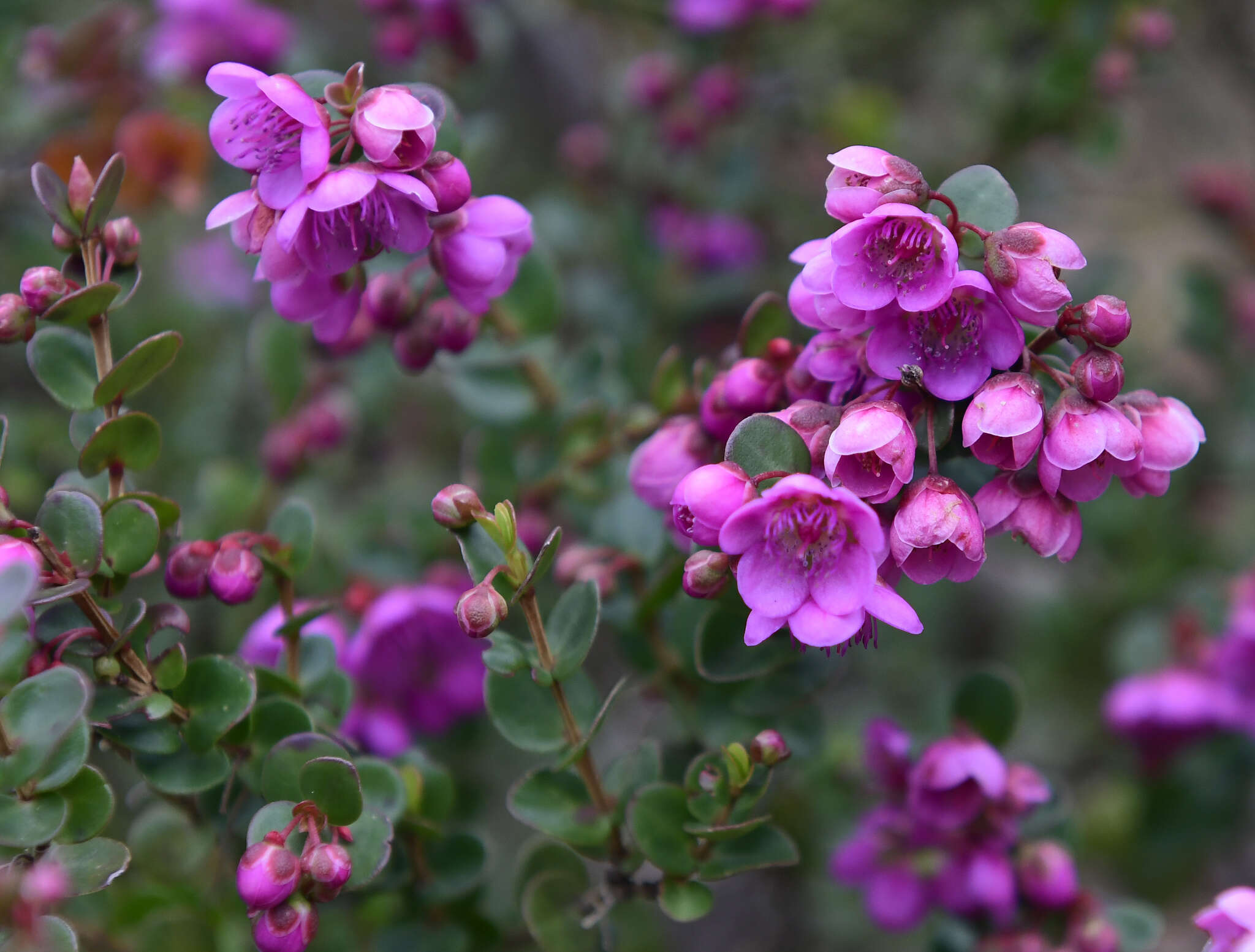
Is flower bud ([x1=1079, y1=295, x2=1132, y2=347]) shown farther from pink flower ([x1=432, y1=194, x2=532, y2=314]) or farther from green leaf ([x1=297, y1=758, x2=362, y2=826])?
green leaf ([x1=297, y1=758, x2=362, y2=826])

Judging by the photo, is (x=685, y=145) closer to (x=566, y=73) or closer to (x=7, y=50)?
(x=566, y=73)

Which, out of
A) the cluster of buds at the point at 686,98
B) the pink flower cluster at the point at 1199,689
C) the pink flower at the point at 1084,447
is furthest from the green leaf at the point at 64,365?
the pink flower cluster at the point at 1199,689

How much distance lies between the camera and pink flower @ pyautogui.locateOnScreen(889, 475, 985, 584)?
83 centimetres

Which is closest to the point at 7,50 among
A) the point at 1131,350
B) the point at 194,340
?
the point at 194,340

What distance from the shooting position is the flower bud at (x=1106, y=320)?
0.86 m

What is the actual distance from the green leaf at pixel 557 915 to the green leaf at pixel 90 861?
1.39 ft

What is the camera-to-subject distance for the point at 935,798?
1.20 metres

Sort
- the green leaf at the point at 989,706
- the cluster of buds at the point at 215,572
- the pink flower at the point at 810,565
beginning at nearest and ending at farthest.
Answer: the pink flower at the point at 810,565
the cluster of buds at the point at 215,572
the green leaf at the point at 989,706

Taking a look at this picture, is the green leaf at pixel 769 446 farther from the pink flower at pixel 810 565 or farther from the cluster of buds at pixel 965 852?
the cluster of buds at pixel 965 852

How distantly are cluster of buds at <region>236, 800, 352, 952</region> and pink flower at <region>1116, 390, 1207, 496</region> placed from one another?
764 millimetres

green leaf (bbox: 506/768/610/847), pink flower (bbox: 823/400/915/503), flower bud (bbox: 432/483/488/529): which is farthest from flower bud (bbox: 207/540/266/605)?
pink flower (bbox: 823/400/915/503)

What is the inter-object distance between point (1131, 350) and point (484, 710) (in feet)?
5.43

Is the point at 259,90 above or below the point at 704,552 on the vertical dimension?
above

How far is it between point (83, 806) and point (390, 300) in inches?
23.7
